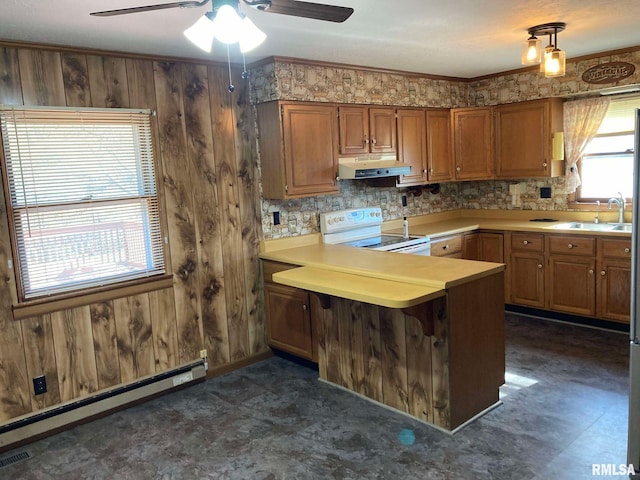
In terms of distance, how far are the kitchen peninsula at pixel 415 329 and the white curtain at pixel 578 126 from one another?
8.12 ft

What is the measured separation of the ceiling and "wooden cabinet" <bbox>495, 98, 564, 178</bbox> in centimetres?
78

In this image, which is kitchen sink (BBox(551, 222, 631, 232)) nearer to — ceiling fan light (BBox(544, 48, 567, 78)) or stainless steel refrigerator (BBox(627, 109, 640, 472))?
ceiling fan light (BBox(544, 48, 567, 78))

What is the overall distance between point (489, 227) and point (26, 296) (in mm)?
4109

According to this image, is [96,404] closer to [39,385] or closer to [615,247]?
[39,385]

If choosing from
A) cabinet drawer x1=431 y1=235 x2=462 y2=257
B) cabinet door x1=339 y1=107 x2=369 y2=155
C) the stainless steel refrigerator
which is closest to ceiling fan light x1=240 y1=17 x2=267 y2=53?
the stainless steel refrigerator

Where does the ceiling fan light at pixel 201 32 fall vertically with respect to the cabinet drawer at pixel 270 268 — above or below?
above

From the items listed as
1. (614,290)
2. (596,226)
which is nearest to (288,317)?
(614,290)

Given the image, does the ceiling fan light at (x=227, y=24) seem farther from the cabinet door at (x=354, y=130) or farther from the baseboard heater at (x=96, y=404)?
the baseboard heater at (x=96, y=404)

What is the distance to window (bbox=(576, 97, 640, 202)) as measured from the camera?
4742mm

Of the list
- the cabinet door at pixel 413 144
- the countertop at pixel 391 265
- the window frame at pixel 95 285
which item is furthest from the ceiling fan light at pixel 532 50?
the window frame at pixel 95 285

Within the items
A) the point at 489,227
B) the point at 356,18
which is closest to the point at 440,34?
the point at 356,18

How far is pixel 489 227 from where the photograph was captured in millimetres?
5188

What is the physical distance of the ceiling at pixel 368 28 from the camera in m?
2.71

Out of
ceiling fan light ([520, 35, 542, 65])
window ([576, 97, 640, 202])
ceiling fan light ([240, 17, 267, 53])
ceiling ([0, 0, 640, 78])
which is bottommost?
window ([576, 97, 640, 202])
